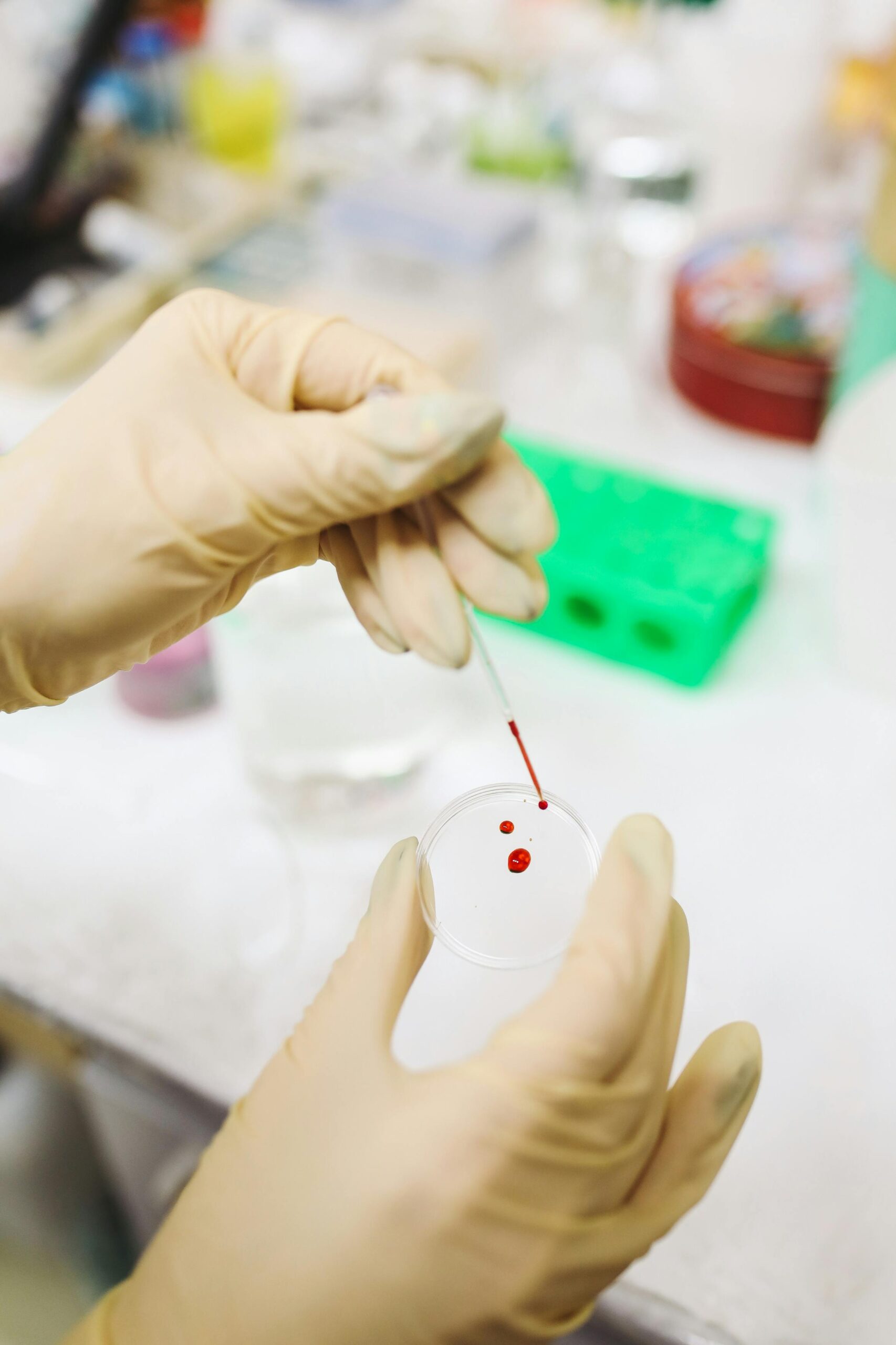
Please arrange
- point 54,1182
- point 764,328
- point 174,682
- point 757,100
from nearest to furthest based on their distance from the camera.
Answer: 1. point 174,682
2. point 54,1182
3. point 764,328
4. point 757,100

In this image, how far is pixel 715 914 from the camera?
2.00 feet

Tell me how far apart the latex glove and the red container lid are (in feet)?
1.90

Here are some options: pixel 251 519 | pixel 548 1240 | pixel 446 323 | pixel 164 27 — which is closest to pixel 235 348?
pixel 251 519

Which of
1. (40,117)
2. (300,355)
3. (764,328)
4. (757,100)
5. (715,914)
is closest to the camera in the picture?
(300,355)

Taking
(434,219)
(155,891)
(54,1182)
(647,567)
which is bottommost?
(54,1182)

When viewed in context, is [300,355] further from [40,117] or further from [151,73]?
[151,73]

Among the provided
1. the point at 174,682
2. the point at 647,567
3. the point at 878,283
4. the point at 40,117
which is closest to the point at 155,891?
the point at 174,682

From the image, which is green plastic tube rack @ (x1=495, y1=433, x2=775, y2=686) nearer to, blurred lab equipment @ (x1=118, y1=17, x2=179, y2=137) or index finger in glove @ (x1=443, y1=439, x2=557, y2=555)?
index finger in glove @ (x1=443, y1=439, x2=557, y2=555)

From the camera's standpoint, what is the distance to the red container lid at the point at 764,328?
3.15 feet

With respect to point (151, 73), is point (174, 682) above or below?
below

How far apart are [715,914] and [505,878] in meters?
0.21

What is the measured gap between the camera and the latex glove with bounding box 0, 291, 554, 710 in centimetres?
45

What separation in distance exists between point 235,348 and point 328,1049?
0.34 metres

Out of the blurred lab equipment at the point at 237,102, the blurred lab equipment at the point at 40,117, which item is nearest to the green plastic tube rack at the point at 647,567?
the blurred lab equipment at the point at 40,117
